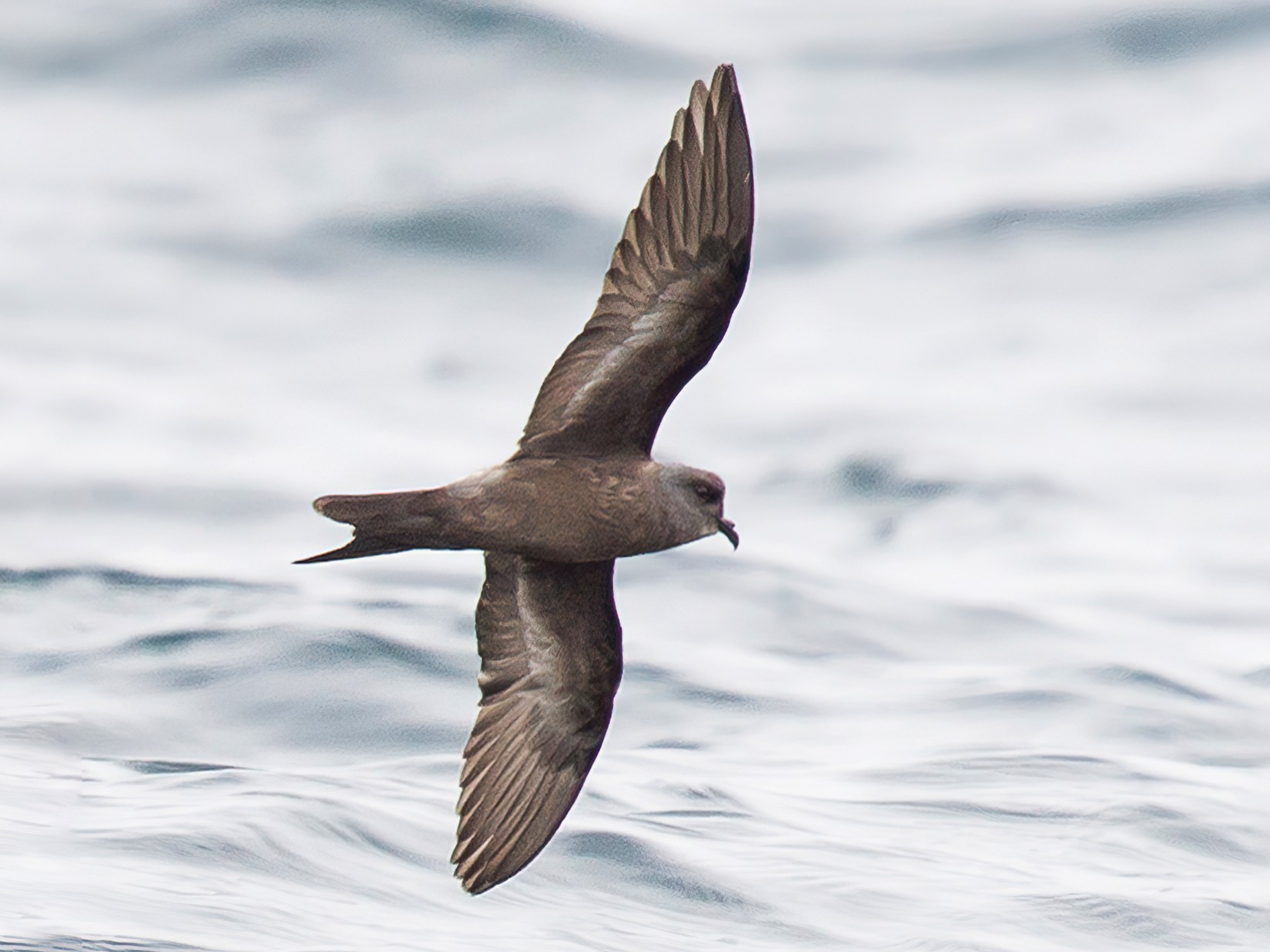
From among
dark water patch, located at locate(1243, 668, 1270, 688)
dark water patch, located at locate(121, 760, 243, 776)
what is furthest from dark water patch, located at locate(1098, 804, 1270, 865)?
dark water patch, located at locate(121, 760, 243, 776)

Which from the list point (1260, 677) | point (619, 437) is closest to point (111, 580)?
point (1260, 677)

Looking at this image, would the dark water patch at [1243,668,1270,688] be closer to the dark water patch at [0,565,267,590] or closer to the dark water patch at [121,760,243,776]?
the dark water patch at [0,565,267,590]

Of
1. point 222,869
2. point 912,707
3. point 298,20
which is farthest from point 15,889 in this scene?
point 298,20

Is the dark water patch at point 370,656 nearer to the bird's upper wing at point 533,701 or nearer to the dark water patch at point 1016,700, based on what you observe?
the dark water patch at point 1016,700

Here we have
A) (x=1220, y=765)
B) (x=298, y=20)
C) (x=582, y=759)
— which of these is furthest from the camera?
(x=298, y=20)

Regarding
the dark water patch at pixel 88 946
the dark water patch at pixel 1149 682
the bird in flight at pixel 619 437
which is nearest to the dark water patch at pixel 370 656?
the dark water patch at pixel 1149 682

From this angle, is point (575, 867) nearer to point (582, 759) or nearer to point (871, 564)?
point (582, 759)
